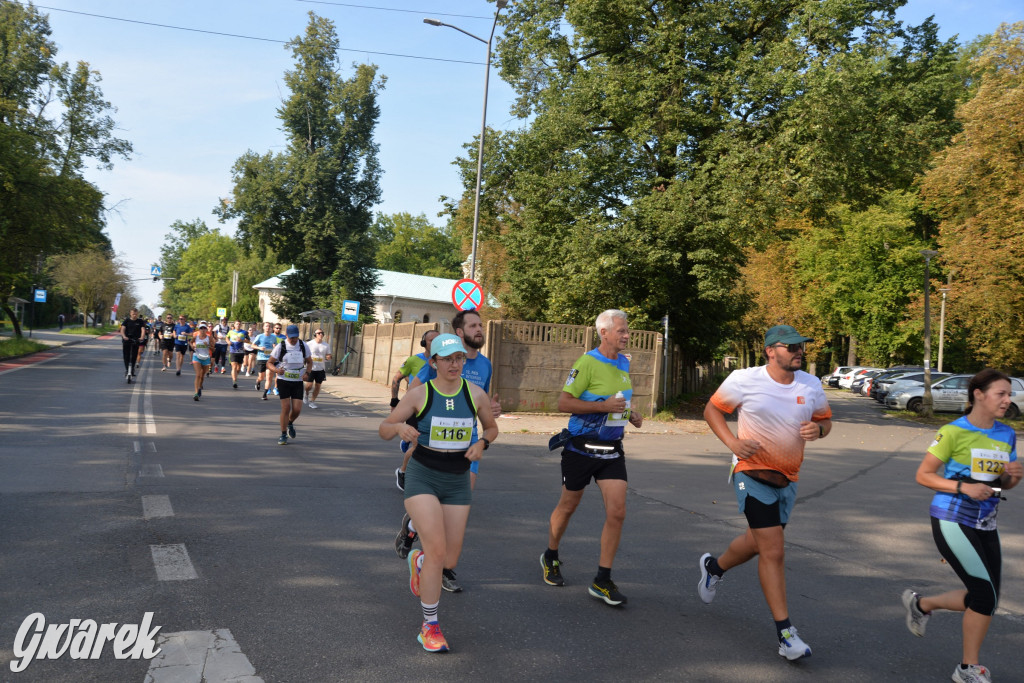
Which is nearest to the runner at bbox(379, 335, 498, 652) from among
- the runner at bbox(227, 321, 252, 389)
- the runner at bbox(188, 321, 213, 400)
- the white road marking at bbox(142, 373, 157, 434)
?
the white road marking at bbox(142, 373, 157, 434)

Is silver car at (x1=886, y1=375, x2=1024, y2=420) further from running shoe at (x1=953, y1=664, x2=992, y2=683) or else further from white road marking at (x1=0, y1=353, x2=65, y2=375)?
white road marking at (x1=0, y1=353, x2=65, y2=375)

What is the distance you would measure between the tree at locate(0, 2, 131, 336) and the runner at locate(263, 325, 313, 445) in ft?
66.4

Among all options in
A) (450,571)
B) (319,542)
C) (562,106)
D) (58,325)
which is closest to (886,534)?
(450,571)

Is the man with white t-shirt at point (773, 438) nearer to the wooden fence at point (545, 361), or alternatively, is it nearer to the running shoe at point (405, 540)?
the running shoe at point (405, 540)

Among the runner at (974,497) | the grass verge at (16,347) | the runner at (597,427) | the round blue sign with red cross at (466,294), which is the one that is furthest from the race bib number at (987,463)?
the grass verge at (16,347)

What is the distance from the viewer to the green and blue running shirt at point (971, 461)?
4309 millimetres

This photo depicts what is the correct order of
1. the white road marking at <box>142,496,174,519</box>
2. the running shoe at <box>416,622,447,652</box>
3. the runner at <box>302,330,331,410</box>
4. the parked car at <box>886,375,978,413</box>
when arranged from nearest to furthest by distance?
1. the running shoe at <box>416,622,447,652</box>
2. the white road marking at <box>142,496,174,519</box>
3. the runner at <box>302,330,331,410</box>
4. the parked car at <box>886,375,978,413</box>

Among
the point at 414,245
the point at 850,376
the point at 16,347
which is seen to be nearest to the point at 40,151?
the point at 16,347

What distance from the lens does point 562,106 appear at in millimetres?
23141

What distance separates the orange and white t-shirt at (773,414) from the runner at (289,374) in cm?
829

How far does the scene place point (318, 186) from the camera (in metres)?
52.8

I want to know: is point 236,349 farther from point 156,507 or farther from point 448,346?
point 448,346

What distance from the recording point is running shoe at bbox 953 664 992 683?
4078 millimetres

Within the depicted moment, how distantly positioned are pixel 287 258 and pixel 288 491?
48696 mm
